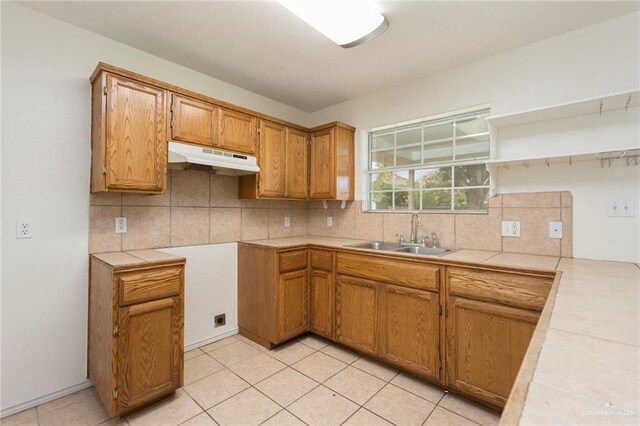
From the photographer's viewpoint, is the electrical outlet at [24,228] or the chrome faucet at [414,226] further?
the chrome faucet at [414,226]

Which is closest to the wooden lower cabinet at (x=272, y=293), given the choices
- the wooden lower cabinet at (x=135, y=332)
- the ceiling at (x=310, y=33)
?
the wooden lower cabinet at (x=135, y=332)

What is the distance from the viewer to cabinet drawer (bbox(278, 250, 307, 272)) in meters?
2.56

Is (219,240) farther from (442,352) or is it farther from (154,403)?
(442,352)

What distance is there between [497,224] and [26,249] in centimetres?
321

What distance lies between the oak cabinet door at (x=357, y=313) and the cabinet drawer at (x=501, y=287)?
2.09ft

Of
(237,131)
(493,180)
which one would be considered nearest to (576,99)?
(493,180)

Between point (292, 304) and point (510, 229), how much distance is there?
186cm

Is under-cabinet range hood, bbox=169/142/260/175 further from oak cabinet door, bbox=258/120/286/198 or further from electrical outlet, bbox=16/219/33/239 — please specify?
electrical outlet, bbox=16/219/33/239

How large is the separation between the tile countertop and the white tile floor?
3.85ft

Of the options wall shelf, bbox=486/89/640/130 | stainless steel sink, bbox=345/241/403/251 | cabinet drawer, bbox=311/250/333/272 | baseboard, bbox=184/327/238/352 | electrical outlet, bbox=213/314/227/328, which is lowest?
baseboard, bbox=184/327/238/352

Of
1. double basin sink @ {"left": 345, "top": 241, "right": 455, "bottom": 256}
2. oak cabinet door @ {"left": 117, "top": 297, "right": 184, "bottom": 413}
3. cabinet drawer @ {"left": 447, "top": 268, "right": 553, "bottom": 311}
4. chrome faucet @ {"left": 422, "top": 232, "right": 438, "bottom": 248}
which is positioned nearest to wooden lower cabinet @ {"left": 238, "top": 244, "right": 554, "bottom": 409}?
cabinet drawer @ {"left": 447, "top": 268, "right": 553, "bottom": 311}

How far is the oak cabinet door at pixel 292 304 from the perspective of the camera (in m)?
2.54

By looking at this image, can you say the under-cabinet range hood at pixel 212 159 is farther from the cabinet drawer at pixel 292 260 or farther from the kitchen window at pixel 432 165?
the kitchen window at pixel 432 165

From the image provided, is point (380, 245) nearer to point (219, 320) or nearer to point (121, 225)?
point (219, 320)
